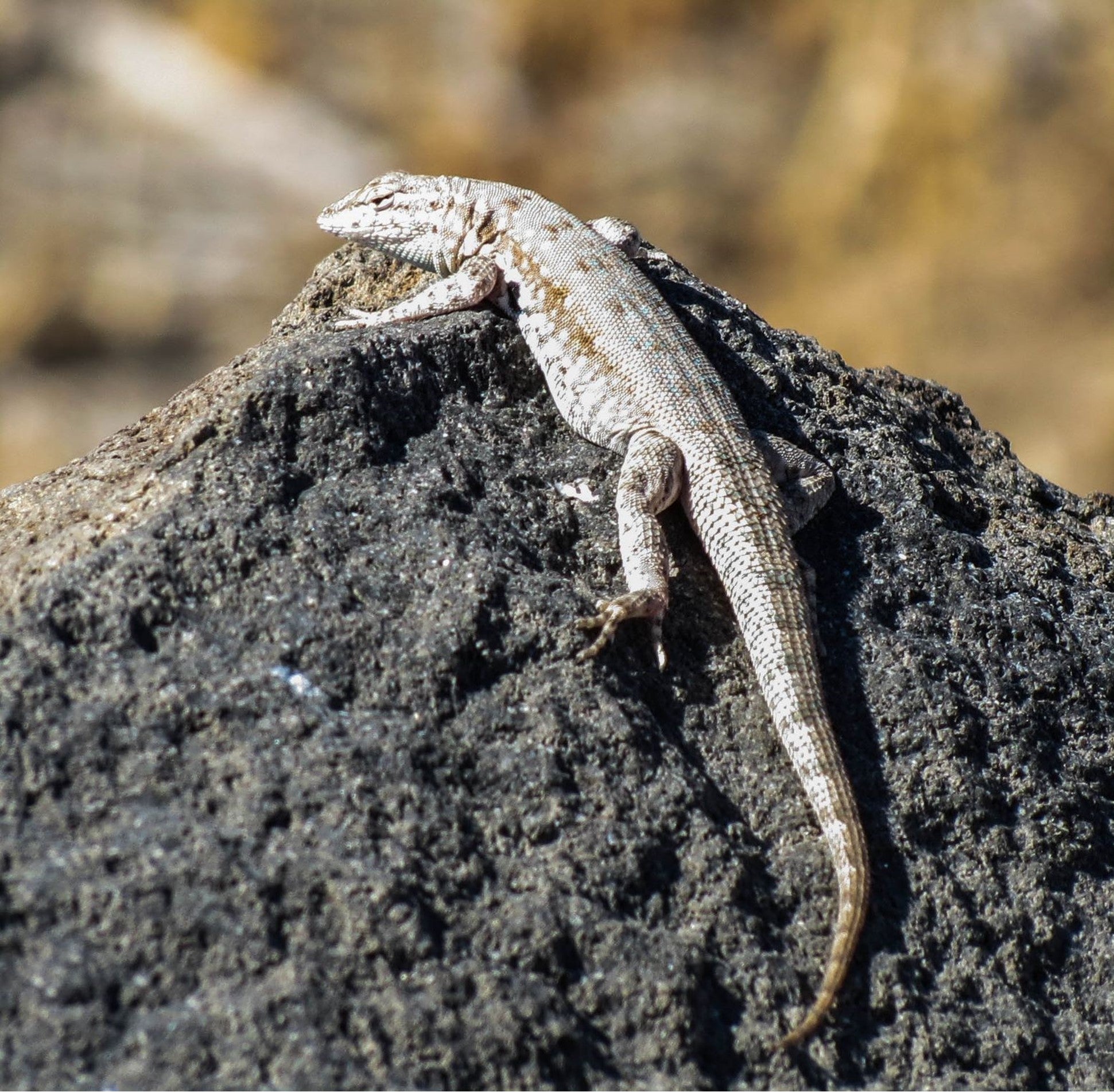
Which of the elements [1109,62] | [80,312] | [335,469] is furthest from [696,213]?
[335,469]

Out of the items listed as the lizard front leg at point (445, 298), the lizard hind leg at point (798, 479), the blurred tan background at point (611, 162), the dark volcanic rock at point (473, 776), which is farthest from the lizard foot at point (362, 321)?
the blurred tan background at point (611, 162)

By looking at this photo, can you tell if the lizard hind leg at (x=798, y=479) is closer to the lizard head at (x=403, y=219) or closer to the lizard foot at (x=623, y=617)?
the lizard foot at (x=623, y=617)

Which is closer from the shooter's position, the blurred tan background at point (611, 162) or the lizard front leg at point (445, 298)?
the lizard front leg at point (445, 298)

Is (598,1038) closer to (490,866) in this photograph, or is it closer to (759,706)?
(490,866)

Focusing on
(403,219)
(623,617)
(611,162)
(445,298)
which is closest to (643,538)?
(623,617)

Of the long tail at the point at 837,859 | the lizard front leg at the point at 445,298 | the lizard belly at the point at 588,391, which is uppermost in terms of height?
the lizard front leg at the point at 445,298

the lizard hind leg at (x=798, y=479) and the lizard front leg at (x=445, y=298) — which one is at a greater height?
the lizard front leg at (x=445, y=298)

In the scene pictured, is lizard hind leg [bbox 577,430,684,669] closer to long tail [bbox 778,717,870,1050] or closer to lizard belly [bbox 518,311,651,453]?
lizard belly [bbox 518,311,651,453]
